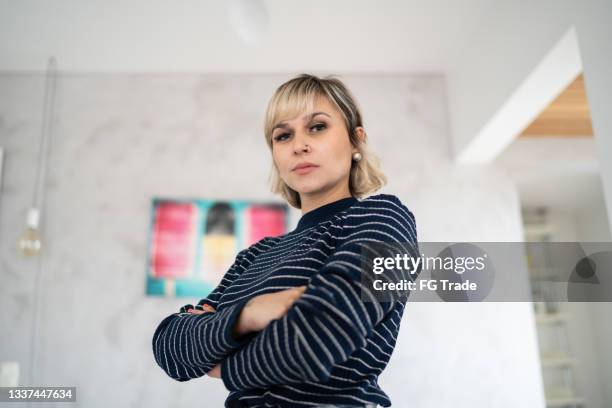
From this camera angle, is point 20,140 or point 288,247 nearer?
point 288,247

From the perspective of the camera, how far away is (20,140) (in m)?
2.82

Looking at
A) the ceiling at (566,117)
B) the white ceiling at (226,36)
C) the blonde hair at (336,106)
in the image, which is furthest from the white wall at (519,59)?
the blonde hair at (336,106)

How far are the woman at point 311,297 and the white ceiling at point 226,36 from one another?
4.90 feet

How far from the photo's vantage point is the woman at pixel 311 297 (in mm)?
661

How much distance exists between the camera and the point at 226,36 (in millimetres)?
2561

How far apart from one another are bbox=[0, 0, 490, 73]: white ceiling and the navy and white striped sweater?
5.68 ft

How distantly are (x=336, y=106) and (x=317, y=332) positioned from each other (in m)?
0.46

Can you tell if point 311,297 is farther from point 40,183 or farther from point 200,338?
point 40,183

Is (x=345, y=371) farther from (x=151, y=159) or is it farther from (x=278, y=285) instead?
(x=151, y=159)

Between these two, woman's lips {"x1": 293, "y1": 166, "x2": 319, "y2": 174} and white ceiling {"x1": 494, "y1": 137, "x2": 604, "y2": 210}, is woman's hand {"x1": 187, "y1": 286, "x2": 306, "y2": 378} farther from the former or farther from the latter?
white ceiling {"x1": 494, "y1": 137, "x2": 604, "y2": 210}

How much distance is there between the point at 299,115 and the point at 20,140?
260 cm

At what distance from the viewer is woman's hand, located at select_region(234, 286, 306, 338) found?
0.70m

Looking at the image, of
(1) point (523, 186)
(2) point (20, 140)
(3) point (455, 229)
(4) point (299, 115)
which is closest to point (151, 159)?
(2) point (20, 140)

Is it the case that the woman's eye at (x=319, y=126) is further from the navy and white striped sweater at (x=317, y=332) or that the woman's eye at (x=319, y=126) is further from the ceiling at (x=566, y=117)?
the ceiling at (x=566, y=117)
